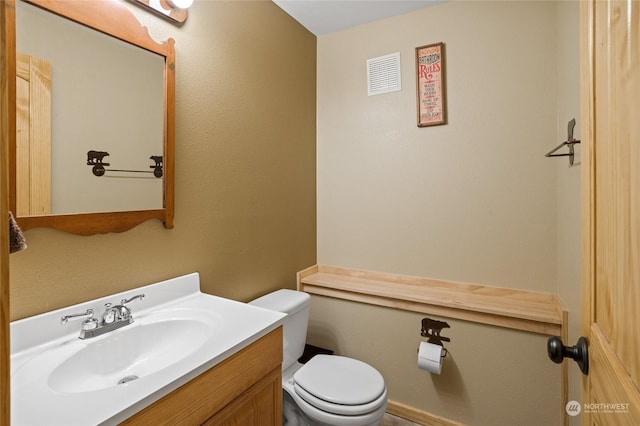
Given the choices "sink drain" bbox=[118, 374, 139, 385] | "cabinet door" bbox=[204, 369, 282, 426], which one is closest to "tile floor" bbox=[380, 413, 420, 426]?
"cabinet door" bbox=[204, 369, 282, 426]

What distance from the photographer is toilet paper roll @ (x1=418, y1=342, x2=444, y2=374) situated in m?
1.72

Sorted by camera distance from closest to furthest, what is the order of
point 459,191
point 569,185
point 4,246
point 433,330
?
point 4,246 → point 569,185 → point 433,330 → point 459,191

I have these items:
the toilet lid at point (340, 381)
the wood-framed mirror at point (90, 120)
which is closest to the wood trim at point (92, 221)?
the wood-framed mirror at point (90, 120)

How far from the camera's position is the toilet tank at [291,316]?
166cm

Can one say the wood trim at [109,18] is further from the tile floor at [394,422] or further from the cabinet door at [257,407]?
the tile floor at [394,422]

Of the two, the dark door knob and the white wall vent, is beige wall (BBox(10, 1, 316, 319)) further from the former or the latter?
the dark door knob

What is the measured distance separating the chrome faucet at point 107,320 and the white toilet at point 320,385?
2.23ft

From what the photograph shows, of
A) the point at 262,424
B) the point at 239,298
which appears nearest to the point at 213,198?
the point at 239,298

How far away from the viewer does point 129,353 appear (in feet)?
3.59

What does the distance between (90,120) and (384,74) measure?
1750 mm

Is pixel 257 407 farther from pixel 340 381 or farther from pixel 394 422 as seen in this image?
pixel 394 422

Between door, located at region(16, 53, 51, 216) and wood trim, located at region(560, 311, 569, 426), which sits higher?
door, located at region(16, 53, 51, 216)

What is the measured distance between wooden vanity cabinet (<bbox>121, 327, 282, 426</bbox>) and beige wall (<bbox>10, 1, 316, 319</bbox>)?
57cm

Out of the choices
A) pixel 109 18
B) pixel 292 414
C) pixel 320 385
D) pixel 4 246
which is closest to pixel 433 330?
pixel 320 385
